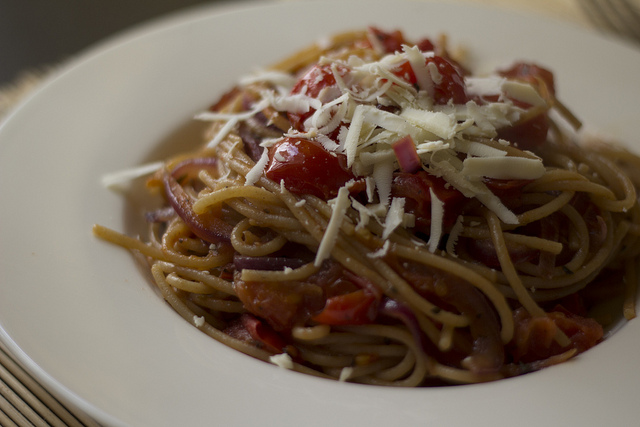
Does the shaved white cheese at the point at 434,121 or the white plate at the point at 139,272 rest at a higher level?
the shaved white cheese at the point at 434,121

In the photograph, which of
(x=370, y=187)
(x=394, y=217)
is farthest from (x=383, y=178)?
(x=394, y=217)

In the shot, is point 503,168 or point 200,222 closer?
point 503,168

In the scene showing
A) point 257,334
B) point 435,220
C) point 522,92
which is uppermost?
point 522,92

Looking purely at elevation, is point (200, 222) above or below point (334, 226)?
below

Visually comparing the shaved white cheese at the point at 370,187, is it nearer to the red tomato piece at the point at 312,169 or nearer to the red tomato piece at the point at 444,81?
the red tomato piece at the point at 312,169

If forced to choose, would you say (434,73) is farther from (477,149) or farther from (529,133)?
(529,133)

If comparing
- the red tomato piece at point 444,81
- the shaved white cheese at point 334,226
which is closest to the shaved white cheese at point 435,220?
the shaved white cheese at point 334,226

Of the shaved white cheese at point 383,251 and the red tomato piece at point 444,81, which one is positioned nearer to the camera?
the shaved white cheese at point 383,251
